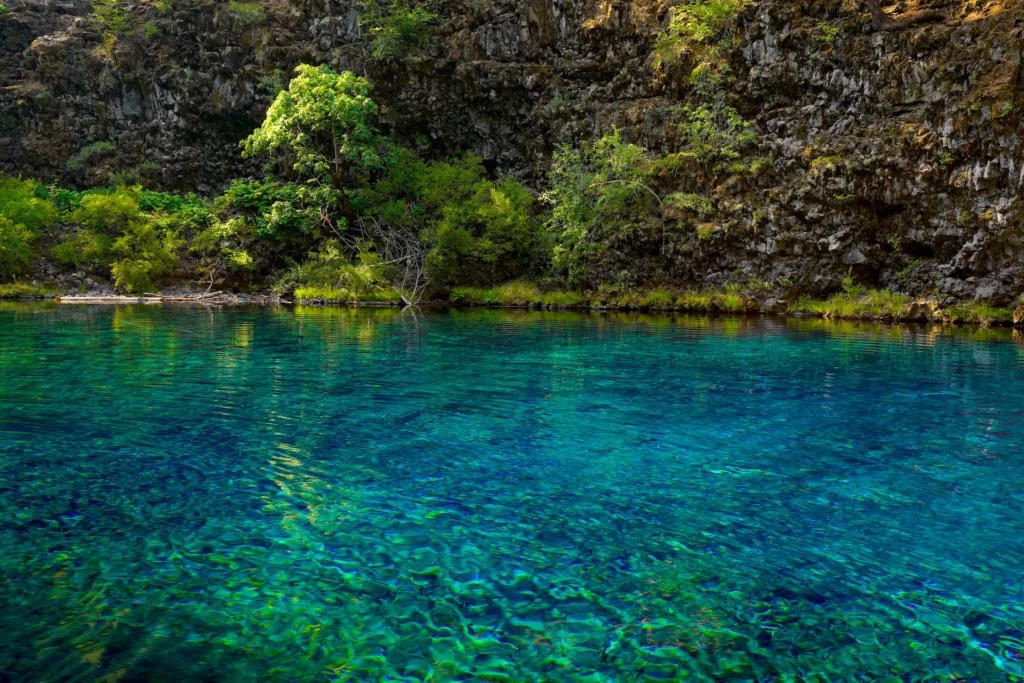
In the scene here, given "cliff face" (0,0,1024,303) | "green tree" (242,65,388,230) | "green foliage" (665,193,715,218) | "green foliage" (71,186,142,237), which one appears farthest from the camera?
"green foliage" (71,186,142,237)

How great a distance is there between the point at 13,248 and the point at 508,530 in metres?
39.6

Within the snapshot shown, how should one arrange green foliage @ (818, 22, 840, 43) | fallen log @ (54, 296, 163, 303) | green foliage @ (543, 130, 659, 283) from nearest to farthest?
1. green foliage @ (818, 22, 840, 43)
2. green foliage @ (543, 130, 659, 283)
3. fallen log @ (54, 296, 163, 303)

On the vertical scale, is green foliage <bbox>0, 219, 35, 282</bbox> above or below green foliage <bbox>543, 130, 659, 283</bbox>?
below

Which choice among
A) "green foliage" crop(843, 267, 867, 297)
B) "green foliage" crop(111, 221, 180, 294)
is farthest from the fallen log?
"green foliage" crop(843, 267, 867, 297)

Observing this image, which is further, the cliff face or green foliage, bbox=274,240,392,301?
green foliage, bbox=274,240,392,301

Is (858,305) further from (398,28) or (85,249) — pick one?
(85,249)

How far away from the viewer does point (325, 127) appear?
34.9m

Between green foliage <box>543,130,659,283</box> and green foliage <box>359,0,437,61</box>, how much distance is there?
1387cm

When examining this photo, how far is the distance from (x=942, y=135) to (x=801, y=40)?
25.2ft

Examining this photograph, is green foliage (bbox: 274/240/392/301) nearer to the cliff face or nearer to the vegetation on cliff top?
the vegetation on cliff top

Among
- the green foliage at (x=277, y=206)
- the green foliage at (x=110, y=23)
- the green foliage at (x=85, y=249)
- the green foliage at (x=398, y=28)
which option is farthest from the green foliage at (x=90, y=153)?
the green foliage at (x=398, y=28)

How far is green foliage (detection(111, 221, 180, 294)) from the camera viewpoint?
34375 mm

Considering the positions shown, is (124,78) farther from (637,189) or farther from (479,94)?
(637,189)

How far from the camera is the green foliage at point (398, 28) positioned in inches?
1535
